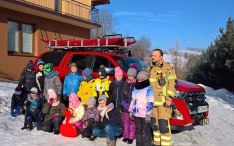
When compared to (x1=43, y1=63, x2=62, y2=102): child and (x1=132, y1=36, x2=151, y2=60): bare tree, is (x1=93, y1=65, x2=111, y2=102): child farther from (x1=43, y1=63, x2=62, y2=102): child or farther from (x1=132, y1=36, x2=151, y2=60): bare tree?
(x1=132, y1=36, x2=151, y2=60): bare tree

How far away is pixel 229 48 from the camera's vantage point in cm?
2030

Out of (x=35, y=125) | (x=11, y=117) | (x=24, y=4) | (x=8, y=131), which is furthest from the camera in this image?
(x=24, y=4)

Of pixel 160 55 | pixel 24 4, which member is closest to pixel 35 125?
pixel 160 55

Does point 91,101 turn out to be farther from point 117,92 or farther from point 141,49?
point 141,49

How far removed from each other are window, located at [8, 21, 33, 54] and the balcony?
0.90m

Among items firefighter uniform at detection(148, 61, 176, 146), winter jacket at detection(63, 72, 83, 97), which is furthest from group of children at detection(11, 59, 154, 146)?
firefighter uniform at detection(148, 61, 176, 146)

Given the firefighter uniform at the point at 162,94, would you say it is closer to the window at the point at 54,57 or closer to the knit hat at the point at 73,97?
the knit hat at the point at 73,97

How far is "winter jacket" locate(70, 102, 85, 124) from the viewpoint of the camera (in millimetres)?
6664

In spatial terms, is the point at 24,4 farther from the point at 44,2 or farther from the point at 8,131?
the point at 8,131

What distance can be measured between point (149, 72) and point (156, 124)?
978mm

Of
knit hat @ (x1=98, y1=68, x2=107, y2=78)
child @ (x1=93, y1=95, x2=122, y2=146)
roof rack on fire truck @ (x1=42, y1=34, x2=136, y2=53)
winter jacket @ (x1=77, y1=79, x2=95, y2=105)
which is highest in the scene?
roof rack on fire truck @ (x1=42, y1=34, x2=136, y2=53)

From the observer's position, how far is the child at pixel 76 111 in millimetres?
6648

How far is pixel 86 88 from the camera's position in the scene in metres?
7.13

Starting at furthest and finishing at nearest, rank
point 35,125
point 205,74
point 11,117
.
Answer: point 205,74 → point 11,117 → point 35,125
